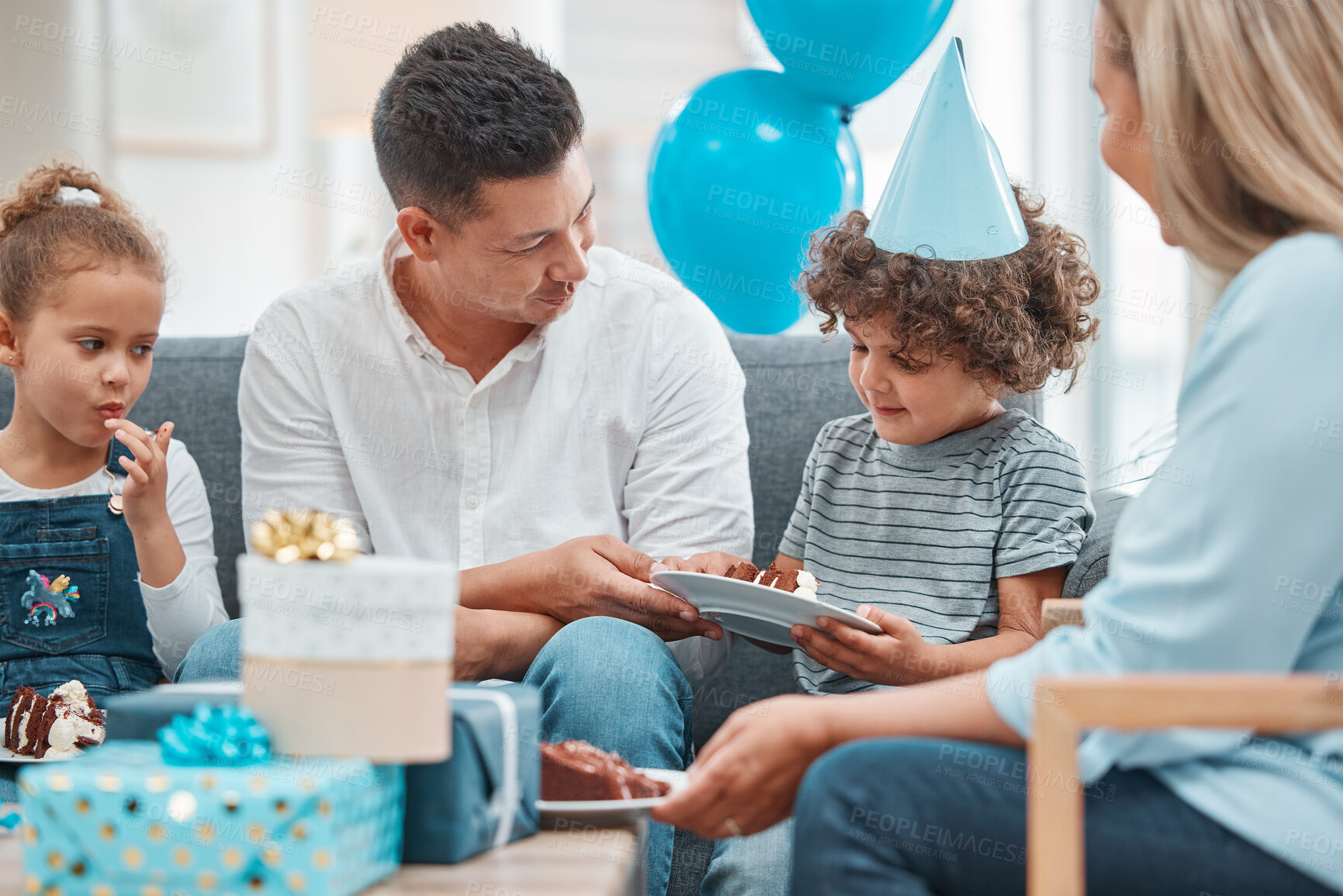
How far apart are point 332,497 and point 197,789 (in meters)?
0.88

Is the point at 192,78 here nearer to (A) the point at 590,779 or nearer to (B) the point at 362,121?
(B) the point at 362,121

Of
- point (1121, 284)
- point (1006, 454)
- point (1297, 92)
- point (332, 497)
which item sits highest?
point (1297, 92)

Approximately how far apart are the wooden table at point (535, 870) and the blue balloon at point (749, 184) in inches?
46.3

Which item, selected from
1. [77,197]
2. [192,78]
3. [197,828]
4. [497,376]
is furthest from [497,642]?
[192,78]

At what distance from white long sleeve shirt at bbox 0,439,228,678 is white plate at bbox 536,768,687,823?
0.80 meters

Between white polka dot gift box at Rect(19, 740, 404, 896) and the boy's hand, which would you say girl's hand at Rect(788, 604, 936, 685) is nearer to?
the boy's hand

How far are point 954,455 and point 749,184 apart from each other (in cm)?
61

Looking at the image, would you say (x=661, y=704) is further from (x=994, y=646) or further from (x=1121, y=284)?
(x=1121, y=284)

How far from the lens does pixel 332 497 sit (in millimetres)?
1590

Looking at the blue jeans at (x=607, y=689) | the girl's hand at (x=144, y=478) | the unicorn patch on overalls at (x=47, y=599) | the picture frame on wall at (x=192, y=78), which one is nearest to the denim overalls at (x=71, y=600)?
the unicorn patch on overalls at (x=47, y=599)

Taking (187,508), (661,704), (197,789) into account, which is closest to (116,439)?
(187,508)

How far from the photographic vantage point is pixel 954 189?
141 cm

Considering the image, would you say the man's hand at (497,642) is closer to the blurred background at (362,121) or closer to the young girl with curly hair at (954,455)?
the young girl with curly hair at (954,455)

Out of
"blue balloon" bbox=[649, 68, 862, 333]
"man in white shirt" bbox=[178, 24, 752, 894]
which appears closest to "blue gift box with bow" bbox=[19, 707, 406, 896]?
"man in white shirt" bbox=[178, 24, 752, 894]
